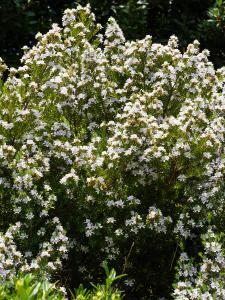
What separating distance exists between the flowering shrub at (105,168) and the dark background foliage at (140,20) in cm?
344

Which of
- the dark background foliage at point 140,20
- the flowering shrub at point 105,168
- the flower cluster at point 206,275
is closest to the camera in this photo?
the flower cluster at point 206,275

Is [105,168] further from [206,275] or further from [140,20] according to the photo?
[140,20]

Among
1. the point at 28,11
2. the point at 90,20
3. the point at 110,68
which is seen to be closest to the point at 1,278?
the point at 110,68

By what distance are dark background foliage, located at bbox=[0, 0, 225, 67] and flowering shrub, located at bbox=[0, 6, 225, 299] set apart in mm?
3441

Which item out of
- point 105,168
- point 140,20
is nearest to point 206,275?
point 105,168

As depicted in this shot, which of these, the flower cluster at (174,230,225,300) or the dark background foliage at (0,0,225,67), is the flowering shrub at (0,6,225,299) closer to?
the flower cluster at (174,230,225,300)

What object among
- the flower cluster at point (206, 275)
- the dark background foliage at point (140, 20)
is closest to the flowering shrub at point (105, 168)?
the flower cluster at point (206, 275)

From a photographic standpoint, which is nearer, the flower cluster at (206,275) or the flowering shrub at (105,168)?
the flower cluster at (206,275)

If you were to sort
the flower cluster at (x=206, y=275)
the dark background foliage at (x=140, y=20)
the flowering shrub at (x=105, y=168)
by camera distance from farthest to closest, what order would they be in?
the dark background foliage at (x=140, y=20)
the flowering shrub at (x=105, y=168)
the flower cluster at (x=206, y=275)

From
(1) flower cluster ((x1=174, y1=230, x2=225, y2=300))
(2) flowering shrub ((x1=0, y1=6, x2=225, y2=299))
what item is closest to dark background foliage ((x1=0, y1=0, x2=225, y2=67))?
(2) flowering shrub ((x1=0, y1=6, x2=225, y2=299))

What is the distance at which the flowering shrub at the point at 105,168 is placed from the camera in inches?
163

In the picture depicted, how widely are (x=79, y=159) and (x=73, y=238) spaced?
608mm

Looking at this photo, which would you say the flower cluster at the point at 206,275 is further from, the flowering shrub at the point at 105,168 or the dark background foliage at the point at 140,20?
the dark background foliage at the point at 140,20

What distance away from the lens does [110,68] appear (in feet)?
16.6
